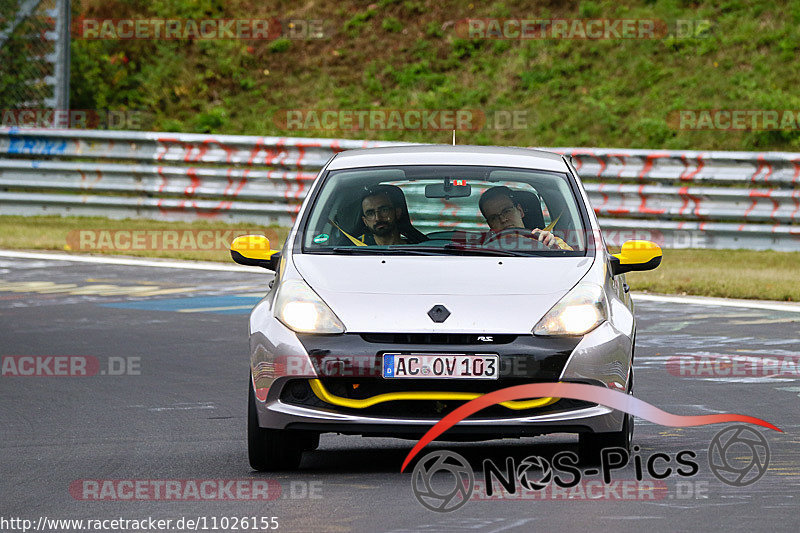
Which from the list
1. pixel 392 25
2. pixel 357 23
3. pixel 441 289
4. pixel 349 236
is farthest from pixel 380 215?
pixel 357 23

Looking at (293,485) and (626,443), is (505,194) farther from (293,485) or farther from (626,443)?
(293,485)

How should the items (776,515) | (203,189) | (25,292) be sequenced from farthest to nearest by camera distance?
(203,189) < (25,292) < (776,515)

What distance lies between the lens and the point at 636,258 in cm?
803

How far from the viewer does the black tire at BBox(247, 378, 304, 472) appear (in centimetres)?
716

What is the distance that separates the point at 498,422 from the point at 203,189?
1729cm

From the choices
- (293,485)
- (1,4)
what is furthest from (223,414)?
(1,4)

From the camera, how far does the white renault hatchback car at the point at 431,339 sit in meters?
6.86

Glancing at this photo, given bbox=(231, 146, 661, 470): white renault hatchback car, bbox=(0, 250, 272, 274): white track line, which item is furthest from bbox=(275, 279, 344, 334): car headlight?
bbox=(0, 250, 272, 274): white track line

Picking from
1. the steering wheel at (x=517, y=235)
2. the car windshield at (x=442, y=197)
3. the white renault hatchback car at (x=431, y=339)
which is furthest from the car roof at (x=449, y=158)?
the white renault hatchback car at (x=431, y=339)

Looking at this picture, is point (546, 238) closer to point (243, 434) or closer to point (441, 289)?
point (441, 289)

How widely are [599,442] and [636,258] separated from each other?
1.24 metres

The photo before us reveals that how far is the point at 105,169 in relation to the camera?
24.0m

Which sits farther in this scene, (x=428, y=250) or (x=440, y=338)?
(x=428, y=250)

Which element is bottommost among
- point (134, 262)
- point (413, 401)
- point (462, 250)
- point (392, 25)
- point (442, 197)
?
point (134, 262)
